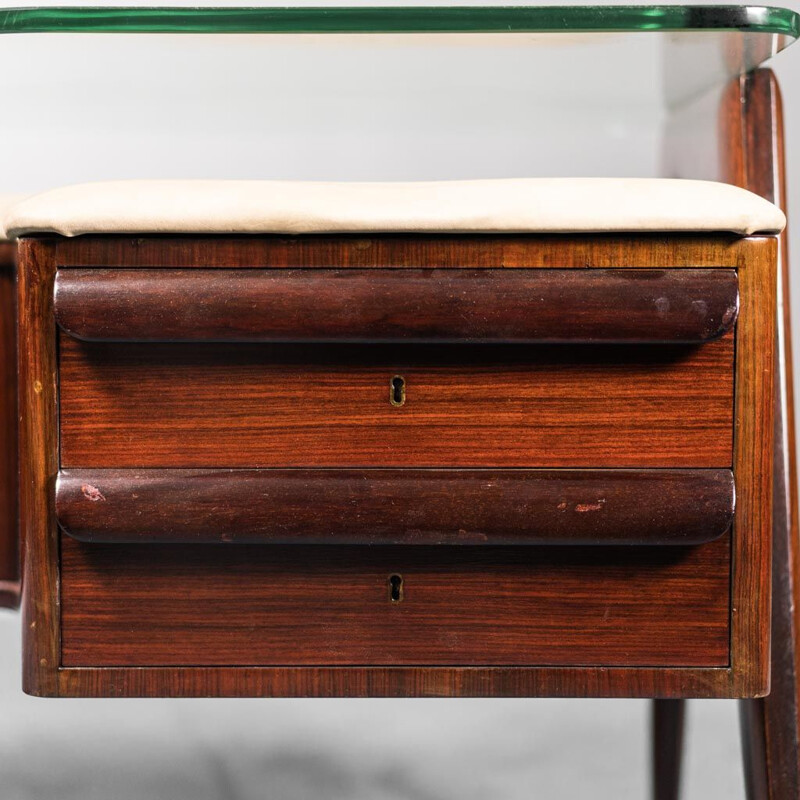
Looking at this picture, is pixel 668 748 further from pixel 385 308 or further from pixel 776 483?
pixel 385 308

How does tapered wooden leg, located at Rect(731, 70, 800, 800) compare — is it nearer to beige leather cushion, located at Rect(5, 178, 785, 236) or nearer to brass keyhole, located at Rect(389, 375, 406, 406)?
beige leather cushion, located at Rect(5, 178, 785, 236)

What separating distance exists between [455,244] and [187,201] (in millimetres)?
156

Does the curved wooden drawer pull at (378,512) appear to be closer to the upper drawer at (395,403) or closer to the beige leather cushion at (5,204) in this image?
the upper drawer at (395,403)

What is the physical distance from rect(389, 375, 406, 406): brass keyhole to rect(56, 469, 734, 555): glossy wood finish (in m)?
0.05

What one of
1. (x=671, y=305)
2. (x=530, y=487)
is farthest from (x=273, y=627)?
(x=671, y=305)

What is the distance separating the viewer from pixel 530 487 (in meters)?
0.70

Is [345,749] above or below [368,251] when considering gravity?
below

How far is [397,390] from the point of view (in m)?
0.71

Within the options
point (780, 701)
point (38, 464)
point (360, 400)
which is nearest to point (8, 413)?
point (38, 464)

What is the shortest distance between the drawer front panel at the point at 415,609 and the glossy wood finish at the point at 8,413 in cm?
14

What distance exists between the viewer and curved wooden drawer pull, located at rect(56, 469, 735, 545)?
0.70m

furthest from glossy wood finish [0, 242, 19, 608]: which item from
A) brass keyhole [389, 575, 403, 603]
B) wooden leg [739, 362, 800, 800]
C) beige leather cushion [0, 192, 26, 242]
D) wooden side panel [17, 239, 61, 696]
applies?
wooden leg [739, 362, 800, 800]

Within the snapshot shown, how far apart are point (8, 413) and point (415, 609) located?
33 cm

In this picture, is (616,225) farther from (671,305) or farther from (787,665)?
(787,665)
